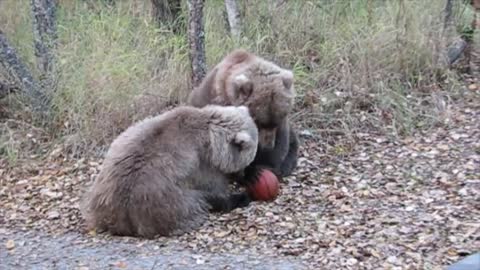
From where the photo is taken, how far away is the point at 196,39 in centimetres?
686

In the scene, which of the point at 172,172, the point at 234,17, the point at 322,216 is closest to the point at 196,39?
the point at 234,17

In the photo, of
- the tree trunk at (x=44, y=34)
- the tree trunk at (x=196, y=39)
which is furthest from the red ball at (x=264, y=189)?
the tree trunk at (x=44, y=34)

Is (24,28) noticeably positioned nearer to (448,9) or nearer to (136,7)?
(136,7)

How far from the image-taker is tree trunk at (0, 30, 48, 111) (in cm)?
700

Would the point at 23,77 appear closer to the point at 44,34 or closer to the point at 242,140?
the point at 44,34

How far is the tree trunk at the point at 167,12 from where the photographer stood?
8125 millimetres

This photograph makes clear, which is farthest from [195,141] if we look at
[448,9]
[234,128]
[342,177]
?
[448,9]

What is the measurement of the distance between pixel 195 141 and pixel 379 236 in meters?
1.33

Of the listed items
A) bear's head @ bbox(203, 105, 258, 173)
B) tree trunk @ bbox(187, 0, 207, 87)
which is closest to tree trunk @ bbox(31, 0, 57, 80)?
tree trunk @ bbox(187, 0, 207, 87)

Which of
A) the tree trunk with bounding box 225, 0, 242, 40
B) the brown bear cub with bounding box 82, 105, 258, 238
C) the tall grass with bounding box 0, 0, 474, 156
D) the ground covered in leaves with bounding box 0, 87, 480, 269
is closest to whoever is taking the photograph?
the ground covered in leaves with bounding box 0, 87, 480, 269

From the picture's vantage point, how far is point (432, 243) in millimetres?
4812

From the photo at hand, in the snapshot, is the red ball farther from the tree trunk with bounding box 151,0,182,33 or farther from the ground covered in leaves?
the tree trunk with bounding box 151,0,182,33

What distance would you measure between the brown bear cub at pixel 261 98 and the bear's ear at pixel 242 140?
0.94 ft

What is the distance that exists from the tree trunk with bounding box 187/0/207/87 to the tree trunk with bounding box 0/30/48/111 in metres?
1.31
